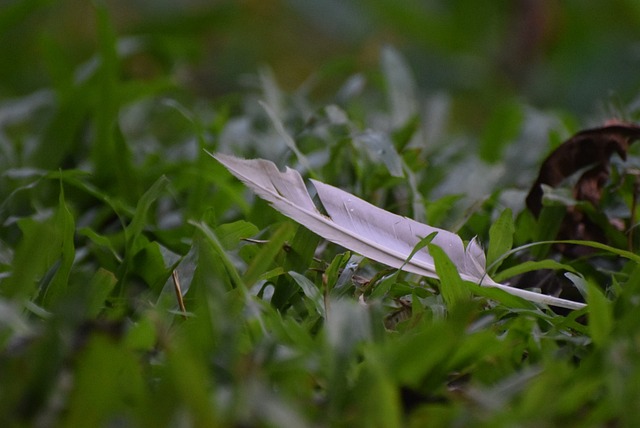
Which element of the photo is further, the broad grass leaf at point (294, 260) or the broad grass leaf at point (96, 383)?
the broad grass leaf at point (294, 260)

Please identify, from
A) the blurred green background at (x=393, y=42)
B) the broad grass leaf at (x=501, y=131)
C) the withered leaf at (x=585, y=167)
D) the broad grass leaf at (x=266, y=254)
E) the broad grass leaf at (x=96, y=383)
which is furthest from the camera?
the blurred green background at (x=393, y=42)

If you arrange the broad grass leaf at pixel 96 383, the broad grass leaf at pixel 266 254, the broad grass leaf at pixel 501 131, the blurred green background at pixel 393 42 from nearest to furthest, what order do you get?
1. the broad grass leaf at pixel 96 383
2. the broad grass leaf at pixel 266 254
3. the broad grass leaf at pixel 501 131
4. the blurred green background at pixel 393 42

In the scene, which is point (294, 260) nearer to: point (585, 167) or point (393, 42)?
point (585, 167)

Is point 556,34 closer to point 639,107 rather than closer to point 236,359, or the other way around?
point 639,107

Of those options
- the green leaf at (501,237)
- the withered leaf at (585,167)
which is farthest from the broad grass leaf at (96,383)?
the withered leaf at (585,167)

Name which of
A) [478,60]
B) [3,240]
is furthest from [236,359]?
[478,60]

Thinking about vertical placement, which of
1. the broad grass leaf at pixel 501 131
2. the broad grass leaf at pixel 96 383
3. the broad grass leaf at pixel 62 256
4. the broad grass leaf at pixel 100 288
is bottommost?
the broad grass leaf at pixel 501 131

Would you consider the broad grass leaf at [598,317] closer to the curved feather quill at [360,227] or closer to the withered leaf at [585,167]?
the curved feather quill at [360,227]

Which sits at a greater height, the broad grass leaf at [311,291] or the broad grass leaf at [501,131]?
the broad grass leaf at [311,291]
